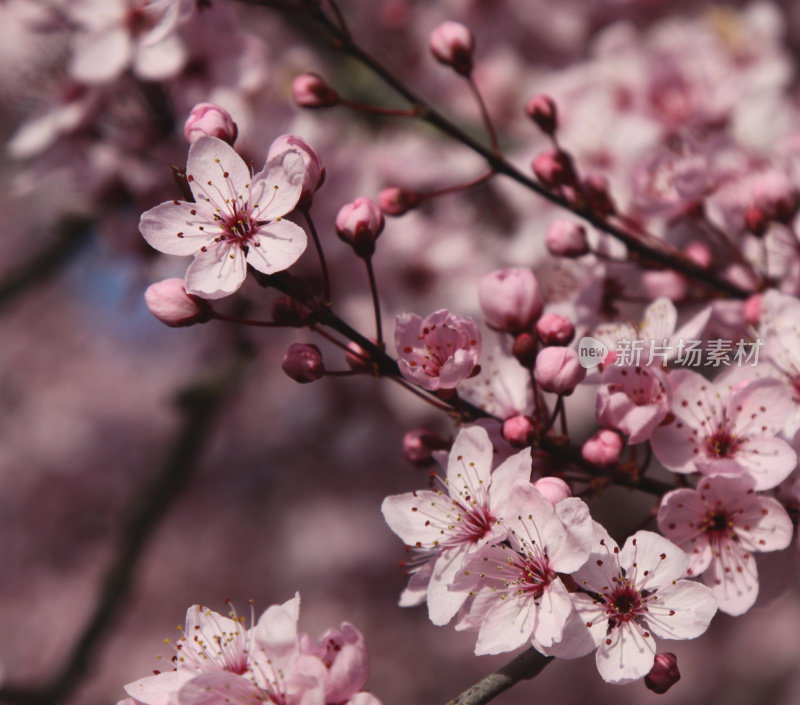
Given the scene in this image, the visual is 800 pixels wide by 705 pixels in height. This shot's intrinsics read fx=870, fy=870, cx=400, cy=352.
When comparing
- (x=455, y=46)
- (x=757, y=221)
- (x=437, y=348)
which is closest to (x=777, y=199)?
(x=757, y=221)

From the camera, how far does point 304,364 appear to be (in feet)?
4.01

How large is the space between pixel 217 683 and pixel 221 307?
1410 millimetres

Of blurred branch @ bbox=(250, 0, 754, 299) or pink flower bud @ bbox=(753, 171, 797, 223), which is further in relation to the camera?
pink flower bud @ bbox=(753, 171, 797, 223)

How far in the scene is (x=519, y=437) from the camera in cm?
115

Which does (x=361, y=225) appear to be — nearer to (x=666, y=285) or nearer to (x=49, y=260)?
(x=666, y=285)

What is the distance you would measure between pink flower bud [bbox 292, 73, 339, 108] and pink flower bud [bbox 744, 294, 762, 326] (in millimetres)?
805

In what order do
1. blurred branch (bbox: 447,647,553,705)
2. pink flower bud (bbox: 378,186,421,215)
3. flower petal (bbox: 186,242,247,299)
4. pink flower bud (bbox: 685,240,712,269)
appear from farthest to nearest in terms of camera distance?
pink flower bud (bbox: 685,240,712,269), pink flower bud (bbox: 378,186,421,215), flower petal (bbox: 186,242,247,299), blurred branch (bbox: 447,647,553,705)

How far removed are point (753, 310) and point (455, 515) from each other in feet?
2.13

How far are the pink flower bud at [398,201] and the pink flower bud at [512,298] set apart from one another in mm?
289

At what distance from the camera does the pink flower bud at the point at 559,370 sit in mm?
1191

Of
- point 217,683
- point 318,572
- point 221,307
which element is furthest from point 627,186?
point 318,572

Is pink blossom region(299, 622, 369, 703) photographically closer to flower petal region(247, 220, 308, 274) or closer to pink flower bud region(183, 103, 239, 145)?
flower petal region(247, 220, 308, 274)

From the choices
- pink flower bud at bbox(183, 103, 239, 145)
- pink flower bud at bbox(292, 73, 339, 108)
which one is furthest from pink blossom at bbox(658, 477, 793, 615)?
pink flower bud at bbox(292, 73, 339, 108)

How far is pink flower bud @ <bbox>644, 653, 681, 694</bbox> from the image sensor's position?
111cm
